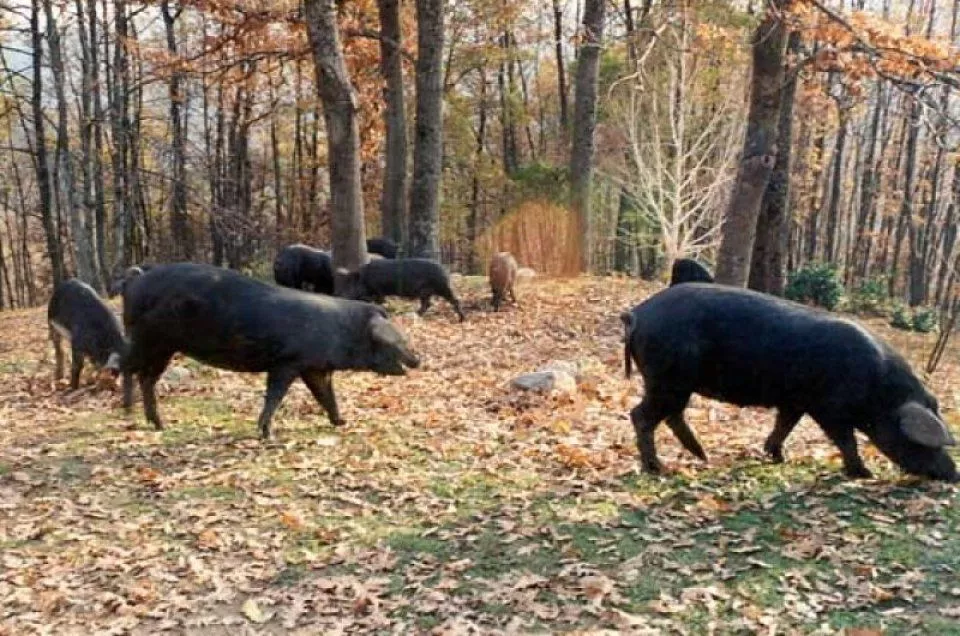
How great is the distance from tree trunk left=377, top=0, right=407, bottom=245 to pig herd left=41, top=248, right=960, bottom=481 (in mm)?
8089

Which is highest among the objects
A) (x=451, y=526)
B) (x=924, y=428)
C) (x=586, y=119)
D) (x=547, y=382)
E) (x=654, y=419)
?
(x=586, y=119)

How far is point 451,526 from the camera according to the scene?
17.1 ft

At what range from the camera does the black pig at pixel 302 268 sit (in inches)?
554

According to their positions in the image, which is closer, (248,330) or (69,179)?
(248,330)

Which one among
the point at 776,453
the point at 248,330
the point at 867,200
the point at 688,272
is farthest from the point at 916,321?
the point at 248,330

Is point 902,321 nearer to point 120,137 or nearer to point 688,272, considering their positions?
point 688,272

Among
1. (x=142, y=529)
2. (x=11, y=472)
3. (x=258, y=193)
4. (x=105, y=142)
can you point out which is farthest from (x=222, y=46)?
(x=258, y=193)

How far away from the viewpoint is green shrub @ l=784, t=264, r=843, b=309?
20.1 meters

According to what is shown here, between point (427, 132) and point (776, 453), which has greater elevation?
point (427, 132)

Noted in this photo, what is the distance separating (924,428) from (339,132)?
25.6 feet

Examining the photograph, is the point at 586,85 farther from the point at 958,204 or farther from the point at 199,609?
the point at 958,204

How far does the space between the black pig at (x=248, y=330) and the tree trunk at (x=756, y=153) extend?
5345mm

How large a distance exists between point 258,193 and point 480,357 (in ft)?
89.8

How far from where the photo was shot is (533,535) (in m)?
4.98
